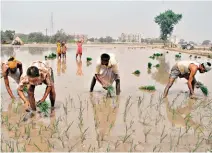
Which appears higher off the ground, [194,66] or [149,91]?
[194,66]

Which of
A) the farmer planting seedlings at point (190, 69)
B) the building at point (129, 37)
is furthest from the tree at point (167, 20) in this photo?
the building at point (129, 37)

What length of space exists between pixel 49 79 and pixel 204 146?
2.99 metres

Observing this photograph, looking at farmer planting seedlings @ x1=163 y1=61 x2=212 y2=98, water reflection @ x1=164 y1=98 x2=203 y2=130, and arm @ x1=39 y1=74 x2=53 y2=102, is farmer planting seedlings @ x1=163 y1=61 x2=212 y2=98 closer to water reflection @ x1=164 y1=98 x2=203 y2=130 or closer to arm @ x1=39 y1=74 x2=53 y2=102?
water reflection @ x1=164 y1=98 x2=203 y2=130

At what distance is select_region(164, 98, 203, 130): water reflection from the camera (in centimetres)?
499

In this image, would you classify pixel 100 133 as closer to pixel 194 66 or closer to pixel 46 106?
pixel 46 106

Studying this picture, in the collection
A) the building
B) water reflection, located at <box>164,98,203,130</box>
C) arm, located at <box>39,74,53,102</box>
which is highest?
the building

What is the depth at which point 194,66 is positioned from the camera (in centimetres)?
688

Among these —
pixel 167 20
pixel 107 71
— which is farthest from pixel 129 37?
pixel 107 71

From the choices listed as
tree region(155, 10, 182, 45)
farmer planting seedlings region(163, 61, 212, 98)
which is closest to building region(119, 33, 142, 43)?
tree region(155, 10, 182, 45)

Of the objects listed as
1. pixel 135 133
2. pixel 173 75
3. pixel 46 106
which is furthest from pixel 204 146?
pixel 173 75

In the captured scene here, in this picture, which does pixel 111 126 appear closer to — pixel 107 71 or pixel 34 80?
pixel 34 80

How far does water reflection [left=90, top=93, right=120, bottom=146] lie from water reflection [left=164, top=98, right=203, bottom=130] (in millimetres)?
1110

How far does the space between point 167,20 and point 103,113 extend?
53.9 metres

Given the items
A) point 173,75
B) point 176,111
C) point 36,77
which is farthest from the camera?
point 173,75
